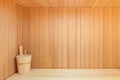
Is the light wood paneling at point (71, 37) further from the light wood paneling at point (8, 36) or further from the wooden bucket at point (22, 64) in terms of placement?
the wooden bucket at point (22, 64)

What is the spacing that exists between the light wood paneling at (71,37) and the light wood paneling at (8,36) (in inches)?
20.8

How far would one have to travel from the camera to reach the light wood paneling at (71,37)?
4340 millimetres

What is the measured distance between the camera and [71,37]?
4.37 m

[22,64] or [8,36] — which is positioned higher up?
[8,36]

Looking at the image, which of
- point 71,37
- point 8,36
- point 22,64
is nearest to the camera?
point 8,36

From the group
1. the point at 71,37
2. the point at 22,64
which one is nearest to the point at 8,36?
the point at 22,64

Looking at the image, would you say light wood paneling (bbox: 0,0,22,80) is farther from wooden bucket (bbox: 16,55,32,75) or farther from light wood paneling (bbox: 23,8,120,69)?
light wood paneling (bbox: 23,8,120,69)

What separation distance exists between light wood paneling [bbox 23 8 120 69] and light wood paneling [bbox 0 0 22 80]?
0.53 metres

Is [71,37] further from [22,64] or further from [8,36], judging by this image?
[8,36]

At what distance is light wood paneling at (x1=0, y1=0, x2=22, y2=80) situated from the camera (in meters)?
3.11

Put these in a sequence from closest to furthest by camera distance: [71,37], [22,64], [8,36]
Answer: [8,36] → [22,64] → [71,37]

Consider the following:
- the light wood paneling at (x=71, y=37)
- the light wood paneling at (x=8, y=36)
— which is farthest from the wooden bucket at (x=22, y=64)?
the light wood paneling at (x=71, y=37)

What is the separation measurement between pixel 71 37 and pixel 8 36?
174cm

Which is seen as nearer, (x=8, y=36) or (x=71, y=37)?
(x=8, y=36)
